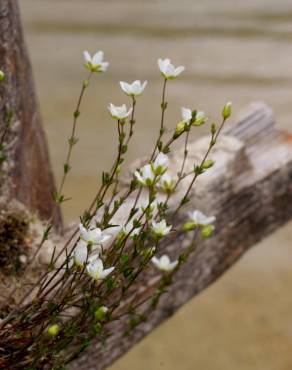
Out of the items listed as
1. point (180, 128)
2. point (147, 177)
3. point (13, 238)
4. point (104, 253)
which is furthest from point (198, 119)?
point (13, 238)

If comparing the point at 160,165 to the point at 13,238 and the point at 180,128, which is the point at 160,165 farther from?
the point at 13,238

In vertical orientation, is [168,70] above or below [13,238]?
below

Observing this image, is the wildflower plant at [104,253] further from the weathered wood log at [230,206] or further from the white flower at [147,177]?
the weathered wood log at [230,206]

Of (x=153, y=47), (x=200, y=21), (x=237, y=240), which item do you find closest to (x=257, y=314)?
(x=237, y=240)

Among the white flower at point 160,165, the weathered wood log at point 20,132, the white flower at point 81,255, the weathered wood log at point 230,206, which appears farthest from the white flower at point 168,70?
the weathered wood log at point 230,206

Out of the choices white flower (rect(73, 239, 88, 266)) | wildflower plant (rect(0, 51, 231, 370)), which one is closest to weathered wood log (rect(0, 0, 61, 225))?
wildflower plant (rect(0, 51, 231, 370))

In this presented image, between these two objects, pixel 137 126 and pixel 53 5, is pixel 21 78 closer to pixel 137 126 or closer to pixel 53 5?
pixel 137 126
